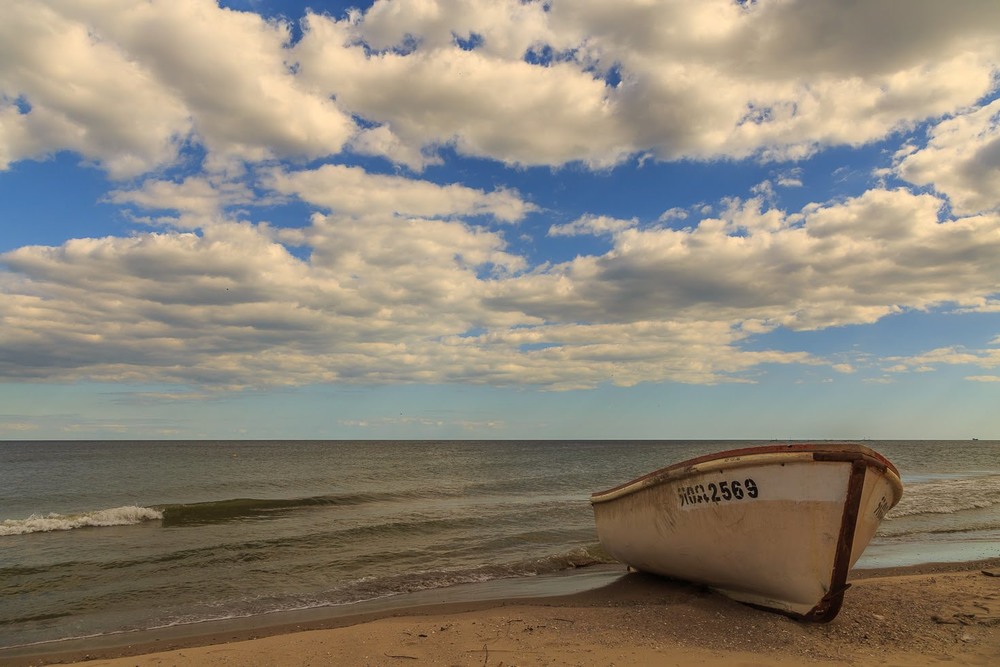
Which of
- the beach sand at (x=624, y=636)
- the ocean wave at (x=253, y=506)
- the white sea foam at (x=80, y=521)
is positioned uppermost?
the beach sand at (x=624, y=636)

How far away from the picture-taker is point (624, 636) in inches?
269

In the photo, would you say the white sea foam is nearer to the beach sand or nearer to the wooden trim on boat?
the beach sand

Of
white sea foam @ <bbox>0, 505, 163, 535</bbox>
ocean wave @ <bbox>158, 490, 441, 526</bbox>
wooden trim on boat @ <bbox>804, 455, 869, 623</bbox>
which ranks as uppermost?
wooden trim on boat @ <bbox>804, 455, 869, 623</bbox>

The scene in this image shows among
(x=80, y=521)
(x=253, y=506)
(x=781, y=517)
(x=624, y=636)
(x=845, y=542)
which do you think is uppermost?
(x=781, y=517)

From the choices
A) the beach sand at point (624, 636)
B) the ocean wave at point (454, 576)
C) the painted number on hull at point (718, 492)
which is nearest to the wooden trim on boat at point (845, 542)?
the beach sand at point (624, 636)

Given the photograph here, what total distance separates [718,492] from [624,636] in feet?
7.23

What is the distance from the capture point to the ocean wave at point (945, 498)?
64.7 ft

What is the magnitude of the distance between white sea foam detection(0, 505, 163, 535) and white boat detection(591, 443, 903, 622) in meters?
19.0

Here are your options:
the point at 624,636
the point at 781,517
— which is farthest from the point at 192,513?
the point at 781,517

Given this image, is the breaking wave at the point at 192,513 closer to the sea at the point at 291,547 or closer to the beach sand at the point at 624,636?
the sea at the point at 291,547

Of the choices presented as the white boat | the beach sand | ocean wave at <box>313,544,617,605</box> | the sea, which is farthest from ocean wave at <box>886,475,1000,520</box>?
the white boat

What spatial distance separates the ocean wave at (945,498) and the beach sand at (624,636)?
1287 centimetres

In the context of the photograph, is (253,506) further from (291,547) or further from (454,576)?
(454,576)

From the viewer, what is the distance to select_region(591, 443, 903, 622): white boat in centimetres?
675
